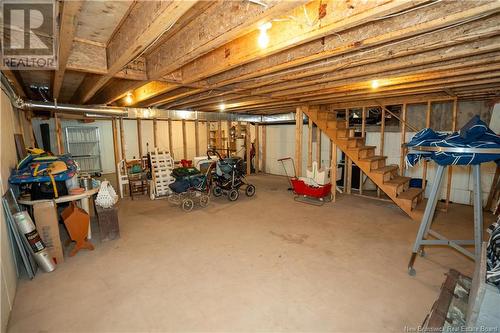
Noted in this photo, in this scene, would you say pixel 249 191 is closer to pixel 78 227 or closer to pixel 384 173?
pixel 384 173

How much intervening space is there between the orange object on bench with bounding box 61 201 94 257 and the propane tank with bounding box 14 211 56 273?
358 millimetres

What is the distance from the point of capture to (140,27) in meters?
1.58

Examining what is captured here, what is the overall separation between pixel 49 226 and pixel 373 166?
16.9 feet

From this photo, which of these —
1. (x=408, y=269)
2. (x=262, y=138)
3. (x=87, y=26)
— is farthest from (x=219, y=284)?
(x=262, y=138)

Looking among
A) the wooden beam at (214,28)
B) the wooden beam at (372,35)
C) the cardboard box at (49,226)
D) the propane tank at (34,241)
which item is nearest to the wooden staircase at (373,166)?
the wooden beam at (372,35)


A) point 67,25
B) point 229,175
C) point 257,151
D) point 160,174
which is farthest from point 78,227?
point 257,151

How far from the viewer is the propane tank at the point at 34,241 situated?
2318 millimetres

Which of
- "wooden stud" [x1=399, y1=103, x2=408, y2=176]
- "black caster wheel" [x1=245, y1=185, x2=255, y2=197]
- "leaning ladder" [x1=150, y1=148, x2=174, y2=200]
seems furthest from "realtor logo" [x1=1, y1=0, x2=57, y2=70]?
"wooden stud" [x1=399, y1=103, x2=408, y2=176]

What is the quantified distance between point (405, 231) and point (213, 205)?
10.9 feet

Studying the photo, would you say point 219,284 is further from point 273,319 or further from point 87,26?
point 87,26

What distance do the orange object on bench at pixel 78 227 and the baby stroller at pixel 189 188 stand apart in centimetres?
166

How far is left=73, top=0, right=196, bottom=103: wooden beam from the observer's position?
4.25ft

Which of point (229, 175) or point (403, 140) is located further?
point (229, 175)

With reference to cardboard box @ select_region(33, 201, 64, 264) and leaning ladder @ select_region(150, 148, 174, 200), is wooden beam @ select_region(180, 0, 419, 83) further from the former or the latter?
leaning ladder @ select_region(150, 148, 174, 200)
